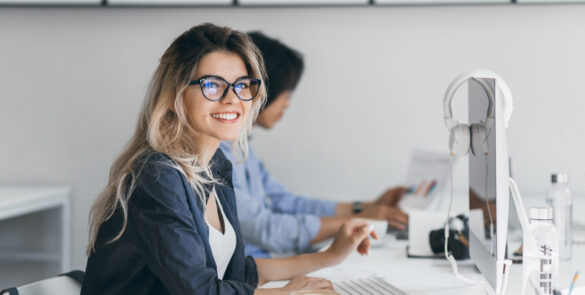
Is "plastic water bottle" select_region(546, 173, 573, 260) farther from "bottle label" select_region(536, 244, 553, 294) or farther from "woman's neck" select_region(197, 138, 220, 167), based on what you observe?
"woman's neck" select_region(197, 138, 220, 167)

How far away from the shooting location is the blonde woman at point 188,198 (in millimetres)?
1102

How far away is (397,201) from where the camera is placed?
2.45 metres

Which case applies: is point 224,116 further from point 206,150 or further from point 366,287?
point 366,287

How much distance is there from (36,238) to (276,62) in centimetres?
155

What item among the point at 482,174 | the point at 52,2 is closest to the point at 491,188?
the point at 482,174

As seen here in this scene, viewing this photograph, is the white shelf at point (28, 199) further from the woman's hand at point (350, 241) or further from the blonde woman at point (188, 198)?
the woman's hand at point (350, 241)

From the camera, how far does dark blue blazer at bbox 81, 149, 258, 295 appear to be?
1080 mm

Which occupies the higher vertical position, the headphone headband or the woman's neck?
the headphone headband

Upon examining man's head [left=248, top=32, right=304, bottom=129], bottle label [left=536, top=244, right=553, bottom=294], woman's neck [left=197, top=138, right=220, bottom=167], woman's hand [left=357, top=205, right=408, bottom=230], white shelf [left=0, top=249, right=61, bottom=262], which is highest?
man's head [left=248, top=32, right=304, bottom=129]

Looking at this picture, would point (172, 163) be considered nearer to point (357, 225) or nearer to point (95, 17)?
point (357, 225)

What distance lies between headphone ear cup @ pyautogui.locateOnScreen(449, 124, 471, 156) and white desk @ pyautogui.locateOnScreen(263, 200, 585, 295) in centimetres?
29

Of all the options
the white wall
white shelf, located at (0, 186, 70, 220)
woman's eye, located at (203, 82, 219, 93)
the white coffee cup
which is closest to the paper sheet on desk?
the white coffee cup

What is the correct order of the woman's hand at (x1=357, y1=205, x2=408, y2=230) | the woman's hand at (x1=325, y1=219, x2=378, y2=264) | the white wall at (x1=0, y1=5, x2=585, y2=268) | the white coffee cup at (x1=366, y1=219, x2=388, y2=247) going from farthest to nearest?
the white wall at (x1=0, y1=5, x2=585, y2=268)
the woman's hand at (x1=357, y1=205, x2=408, y2=230)
the white coffee cup at (x1=366, y1=219, x2=388, y2=247)
the woman's hand at (x1=325, y1=219, x2=378, y2=264)

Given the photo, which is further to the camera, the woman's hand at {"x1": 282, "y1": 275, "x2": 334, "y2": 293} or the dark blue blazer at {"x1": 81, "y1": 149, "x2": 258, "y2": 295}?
the woman's hand at {"x1": 282, "y1": 275, "x2": 334, "y2": 293}
